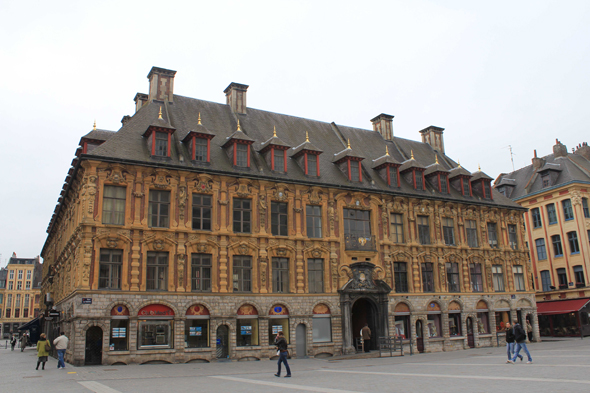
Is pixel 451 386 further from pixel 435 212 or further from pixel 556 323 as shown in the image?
pixel 556 323

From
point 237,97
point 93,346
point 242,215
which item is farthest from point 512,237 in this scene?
point 93,346

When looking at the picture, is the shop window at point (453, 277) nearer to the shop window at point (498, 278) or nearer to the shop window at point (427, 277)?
the shop window at point (427, 277)

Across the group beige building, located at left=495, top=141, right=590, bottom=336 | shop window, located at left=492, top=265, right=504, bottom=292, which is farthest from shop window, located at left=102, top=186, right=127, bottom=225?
beige building, located at left=495, top=141, right=590, bottom=336

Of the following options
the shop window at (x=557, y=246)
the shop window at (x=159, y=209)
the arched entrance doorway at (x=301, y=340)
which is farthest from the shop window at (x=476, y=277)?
the shop window at (x=159, y=209)

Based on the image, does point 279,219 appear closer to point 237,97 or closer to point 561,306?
point 237,97

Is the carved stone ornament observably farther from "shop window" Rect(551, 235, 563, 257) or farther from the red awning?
"shop window" Rect(551, 235, 563, 257)

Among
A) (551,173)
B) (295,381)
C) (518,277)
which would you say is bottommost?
(295,381)

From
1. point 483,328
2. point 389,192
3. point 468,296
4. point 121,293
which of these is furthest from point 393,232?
point 121,293

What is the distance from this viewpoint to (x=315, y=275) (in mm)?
29344

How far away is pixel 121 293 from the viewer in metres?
23.8

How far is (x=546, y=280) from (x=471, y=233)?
49.6ft

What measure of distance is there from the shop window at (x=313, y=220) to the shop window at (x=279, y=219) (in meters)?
1.46

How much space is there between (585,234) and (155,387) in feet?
132

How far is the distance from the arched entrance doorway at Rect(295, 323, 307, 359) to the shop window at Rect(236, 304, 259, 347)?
7.98 ft
